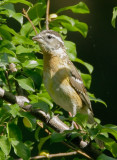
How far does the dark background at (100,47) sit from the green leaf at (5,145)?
3.36m

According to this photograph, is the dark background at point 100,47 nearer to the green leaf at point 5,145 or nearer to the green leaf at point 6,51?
the green leaf at point 6,51

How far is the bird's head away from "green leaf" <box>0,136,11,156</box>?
75cm

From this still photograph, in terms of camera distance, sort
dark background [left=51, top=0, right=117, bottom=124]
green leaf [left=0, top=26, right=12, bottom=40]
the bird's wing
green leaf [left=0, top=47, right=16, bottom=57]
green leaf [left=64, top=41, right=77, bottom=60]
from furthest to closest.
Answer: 1. dark background [left=51, top=0, right=117, bottom=124]
2. the bird's wing
3. green leaf [left=64, top=41, right=77, bottom=60]
4. green leaf [left=0, top=26, right=12, bottom=40]
5. green leaf [left=0, top=47, right=16, bottom=57]

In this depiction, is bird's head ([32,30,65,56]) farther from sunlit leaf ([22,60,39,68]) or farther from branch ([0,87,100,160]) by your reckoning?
branch ([0,87,100,160])

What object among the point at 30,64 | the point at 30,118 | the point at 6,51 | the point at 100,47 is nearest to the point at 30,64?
the point at 30,64

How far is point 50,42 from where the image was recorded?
3.10 meters

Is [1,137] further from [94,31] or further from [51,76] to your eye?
[94,31]

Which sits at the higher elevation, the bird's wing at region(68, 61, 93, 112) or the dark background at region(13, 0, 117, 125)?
the bird's wing at region(68, 61, 93, 112)

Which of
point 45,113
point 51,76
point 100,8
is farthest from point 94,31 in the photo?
point 45,113

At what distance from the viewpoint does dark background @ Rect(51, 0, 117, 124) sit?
213 inches

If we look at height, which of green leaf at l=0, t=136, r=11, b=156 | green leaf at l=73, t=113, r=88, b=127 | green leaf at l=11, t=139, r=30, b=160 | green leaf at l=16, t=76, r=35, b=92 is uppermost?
green leaf at l=16, t=76, r=35, b=92

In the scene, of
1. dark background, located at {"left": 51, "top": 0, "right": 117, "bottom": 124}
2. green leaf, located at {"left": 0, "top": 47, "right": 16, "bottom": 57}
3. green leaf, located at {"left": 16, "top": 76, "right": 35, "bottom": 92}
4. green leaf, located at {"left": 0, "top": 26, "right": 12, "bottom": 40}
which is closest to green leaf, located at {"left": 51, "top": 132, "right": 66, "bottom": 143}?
green leaf, located at {"left": 16, "top": 76, "right": 35, "bottom": 92}

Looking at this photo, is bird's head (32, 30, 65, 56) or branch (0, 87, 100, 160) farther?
bird's head (32, 30, 65, 56)

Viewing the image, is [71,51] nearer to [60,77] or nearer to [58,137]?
[60,77]
